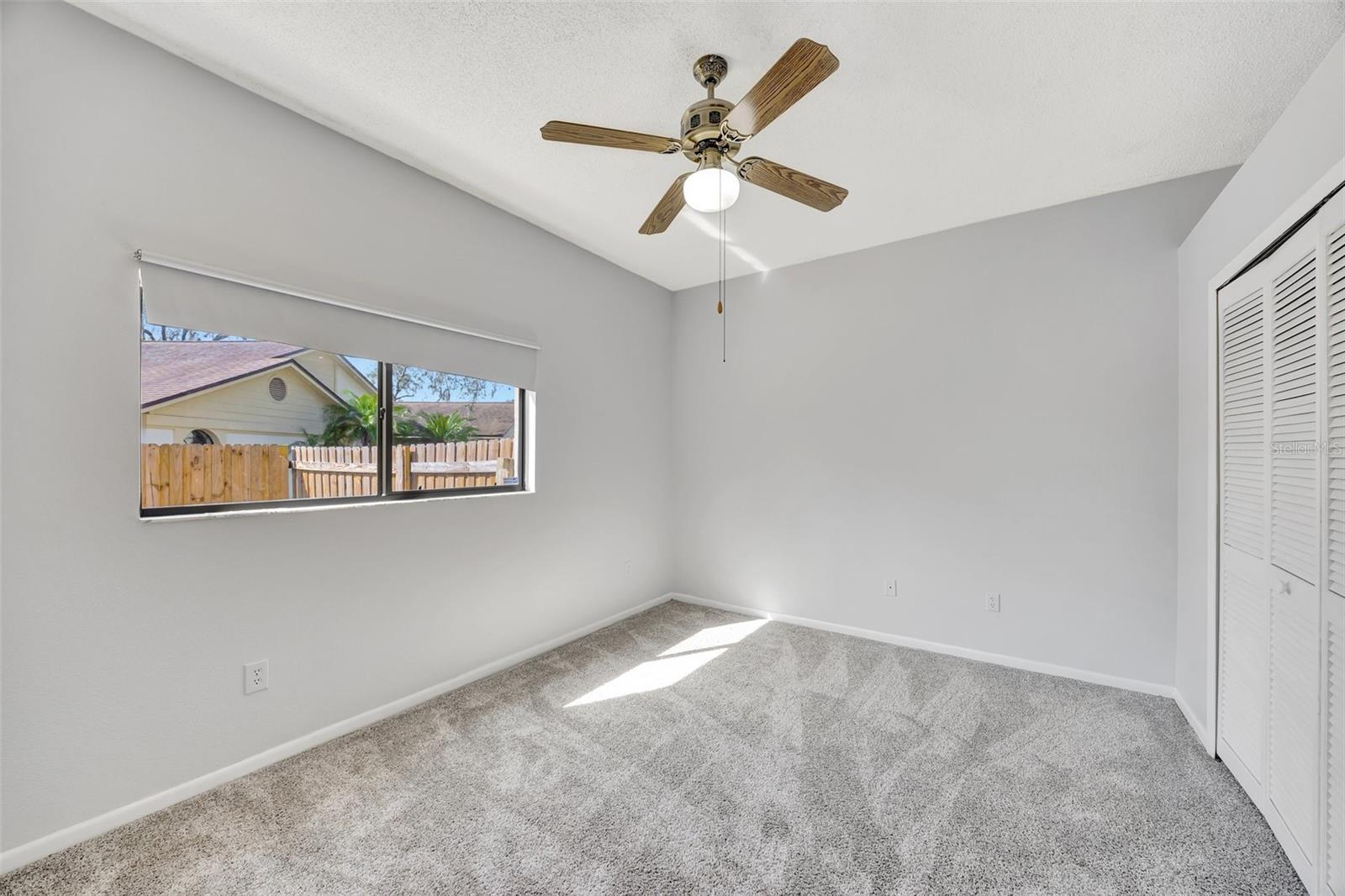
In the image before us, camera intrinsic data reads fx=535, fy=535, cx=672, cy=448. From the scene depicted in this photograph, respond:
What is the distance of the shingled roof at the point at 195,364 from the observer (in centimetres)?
188

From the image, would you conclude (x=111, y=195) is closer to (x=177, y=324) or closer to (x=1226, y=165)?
(x=177, y=324)

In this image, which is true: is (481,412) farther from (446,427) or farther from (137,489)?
(137,489)

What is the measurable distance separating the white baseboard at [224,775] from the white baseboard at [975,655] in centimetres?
174

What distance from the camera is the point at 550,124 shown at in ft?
5.24

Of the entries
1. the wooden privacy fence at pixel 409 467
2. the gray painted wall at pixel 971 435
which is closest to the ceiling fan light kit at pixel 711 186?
the wooden privacy fence at pixel 409 467

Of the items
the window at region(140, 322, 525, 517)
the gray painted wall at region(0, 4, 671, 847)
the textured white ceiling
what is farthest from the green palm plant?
the textured white ceiling

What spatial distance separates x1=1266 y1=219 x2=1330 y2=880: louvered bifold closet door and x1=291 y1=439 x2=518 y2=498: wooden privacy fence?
327 centimetres

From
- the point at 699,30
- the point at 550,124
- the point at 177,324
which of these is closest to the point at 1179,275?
the point at 699,30

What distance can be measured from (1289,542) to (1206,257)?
128cm

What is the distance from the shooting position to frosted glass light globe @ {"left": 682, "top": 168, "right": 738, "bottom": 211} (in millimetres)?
1732

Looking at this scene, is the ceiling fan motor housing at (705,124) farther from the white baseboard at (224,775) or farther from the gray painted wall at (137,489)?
the white baseboard at (224,775)

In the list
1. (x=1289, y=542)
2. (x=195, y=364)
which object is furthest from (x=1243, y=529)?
(x=195, y=364)

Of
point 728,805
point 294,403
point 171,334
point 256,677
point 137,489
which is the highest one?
point 171,334

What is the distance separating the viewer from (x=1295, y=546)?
5.28 feet
